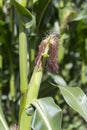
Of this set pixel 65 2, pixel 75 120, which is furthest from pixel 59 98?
pixel 65 2

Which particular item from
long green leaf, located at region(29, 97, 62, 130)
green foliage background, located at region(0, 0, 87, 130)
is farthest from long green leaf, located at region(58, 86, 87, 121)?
green foliage background, located at region(0, 0, 87, 130)

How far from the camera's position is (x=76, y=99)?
4.02 feet

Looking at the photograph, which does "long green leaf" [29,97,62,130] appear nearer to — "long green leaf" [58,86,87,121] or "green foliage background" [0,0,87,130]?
"long green leaf" [58,86,87,121]

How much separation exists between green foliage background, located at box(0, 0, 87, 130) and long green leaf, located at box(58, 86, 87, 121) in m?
0.20

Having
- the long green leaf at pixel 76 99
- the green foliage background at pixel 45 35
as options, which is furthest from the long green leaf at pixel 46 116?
the green foliage background at pixel 45 35

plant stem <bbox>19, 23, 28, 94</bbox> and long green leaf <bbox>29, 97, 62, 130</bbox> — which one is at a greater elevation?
plant stem <bbox>19, 23, 28, 94</bbox>

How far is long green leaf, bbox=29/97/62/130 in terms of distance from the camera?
1146mm

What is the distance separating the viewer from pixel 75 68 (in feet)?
8.66

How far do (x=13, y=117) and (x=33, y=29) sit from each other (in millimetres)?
388

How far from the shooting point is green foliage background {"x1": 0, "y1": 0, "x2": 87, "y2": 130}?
1605mm

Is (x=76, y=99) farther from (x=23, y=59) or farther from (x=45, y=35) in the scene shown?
(x=45, y=35)

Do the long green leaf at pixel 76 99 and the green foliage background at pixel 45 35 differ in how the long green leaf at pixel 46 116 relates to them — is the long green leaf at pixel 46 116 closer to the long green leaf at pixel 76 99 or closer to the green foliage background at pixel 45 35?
the long green leaf at pixel 76 99

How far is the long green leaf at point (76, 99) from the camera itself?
3.90ft

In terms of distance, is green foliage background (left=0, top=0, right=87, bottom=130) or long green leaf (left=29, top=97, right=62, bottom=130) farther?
green foliage background (left=0, top=0, right=87, bottom=130)
